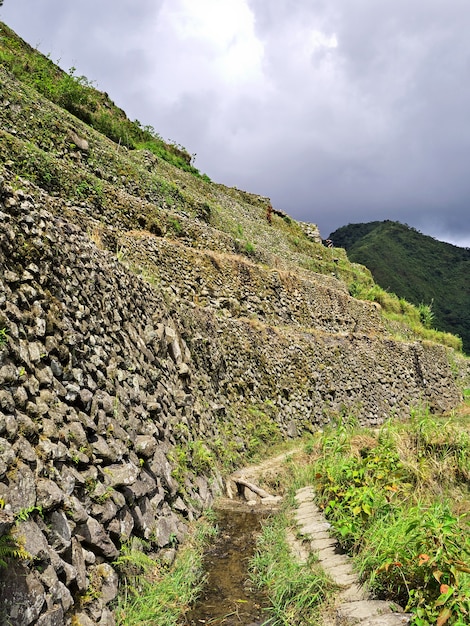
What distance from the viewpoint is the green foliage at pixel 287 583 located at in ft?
14.8

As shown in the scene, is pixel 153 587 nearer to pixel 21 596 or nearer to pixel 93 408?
pixel 21 596

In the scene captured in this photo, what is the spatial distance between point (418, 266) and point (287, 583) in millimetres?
88744

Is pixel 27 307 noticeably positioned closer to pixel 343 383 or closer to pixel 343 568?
pixel 343 568

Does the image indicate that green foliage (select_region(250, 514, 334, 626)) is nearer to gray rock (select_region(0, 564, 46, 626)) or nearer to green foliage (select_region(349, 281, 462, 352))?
gray rock (select_region(0, 564, 46, 626))

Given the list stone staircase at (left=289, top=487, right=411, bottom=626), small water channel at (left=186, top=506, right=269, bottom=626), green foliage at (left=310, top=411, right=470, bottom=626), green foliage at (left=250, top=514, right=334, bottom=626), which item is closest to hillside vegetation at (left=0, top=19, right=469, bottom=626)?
small water channel at (left=186, top=506, right=269, bottom=626)

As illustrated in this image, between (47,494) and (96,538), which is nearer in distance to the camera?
(47,494)

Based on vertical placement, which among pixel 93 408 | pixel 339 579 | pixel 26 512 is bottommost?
pixel 339 579

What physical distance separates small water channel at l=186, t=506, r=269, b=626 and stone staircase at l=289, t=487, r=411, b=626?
766 millimetres

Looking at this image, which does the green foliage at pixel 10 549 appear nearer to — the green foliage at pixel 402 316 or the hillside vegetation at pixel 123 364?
the hillside vegetation at pixel 123 364

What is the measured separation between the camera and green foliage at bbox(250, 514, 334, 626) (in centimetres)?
450

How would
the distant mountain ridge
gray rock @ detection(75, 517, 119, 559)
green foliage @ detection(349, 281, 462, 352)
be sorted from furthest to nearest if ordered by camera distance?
the distant mountain ridge
green foliage @ detection(349, 281, 462, 352)
gray rock @ detection(75, 517, 119, 559)

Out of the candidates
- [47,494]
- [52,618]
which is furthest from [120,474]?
[52,618]

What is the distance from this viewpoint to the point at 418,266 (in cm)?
8538

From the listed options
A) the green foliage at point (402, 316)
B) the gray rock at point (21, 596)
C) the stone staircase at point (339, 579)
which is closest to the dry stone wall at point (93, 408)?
the gray rock at point (21, 596)
